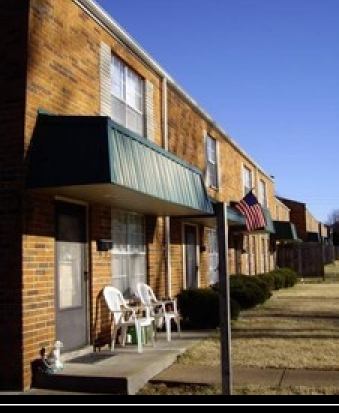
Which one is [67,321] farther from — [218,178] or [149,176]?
[218,178]

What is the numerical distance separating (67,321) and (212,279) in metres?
10.2

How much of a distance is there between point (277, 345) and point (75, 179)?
17.2 feet

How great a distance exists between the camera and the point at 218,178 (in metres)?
19.2

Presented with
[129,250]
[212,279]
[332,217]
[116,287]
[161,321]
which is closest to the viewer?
[116,287]

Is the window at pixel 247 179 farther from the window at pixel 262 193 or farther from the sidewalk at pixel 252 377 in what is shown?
the sidewalk at pixel 252 377

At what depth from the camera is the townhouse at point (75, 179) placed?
7.79m

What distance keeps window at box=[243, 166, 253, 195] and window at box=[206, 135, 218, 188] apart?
5557 millimetres

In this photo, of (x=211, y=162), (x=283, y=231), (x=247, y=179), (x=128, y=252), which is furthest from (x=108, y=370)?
(x=283, y=231)

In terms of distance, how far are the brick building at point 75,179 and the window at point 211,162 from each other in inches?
182

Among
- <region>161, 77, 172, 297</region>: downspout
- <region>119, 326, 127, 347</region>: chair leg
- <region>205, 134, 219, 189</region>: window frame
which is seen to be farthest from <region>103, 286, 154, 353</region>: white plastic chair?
<region>205, 134, 219, 189</region>: window frame

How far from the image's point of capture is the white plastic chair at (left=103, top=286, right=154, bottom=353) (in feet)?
31.7

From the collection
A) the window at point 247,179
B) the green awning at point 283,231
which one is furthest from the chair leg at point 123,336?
the green awning at point 283,231

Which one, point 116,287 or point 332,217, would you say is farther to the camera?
point 332,217
